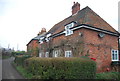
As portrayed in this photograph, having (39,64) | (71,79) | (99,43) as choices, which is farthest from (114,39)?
(39,64)

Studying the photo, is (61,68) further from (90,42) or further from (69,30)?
(69,30)

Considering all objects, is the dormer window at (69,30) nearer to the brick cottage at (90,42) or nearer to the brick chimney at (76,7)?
the brick cottage at (90,42)

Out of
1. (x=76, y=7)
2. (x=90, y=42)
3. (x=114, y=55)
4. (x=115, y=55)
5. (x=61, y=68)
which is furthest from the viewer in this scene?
(x=76, y=7)

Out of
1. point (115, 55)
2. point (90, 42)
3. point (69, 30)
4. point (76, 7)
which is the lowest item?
point (115, 55)

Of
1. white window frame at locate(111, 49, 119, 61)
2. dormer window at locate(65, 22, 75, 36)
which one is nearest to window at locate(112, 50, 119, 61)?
white window frame at locate(111, 49, 119, 61)

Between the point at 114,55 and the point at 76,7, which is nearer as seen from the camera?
the point at 114,55

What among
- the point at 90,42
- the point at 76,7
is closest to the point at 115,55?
the point at 90,42

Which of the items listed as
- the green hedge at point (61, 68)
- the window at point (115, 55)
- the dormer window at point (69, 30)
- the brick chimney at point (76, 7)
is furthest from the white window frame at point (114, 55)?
the brick chimney at point (76, 7)

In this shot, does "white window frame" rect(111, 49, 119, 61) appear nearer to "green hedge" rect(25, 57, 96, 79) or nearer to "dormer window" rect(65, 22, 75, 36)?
"dormer window" rect(65, 22, 75, 36)

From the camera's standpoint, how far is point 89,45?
39.2ft

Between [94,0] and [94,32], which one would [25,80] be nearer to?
[94,32]

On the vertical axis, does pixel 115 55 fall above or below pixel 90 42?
below

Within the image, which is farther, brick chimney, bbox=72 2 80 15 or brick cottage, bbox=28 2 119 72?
brick chimney, bbox=72 2 80 15

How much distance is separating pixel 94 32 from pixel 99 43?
1489mm
